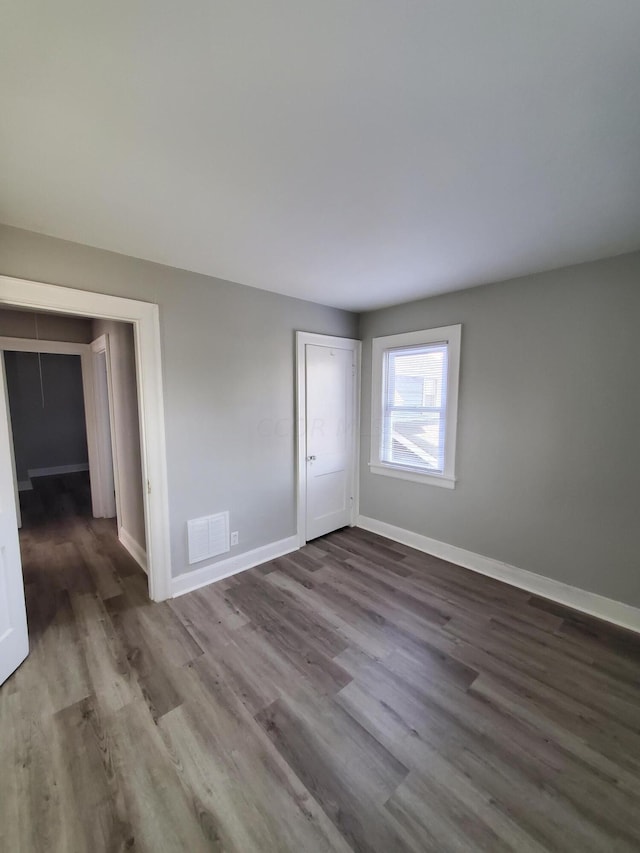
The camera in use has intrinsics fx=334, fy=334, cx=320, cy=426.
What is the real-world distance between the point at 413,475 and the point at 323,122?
2920 mm

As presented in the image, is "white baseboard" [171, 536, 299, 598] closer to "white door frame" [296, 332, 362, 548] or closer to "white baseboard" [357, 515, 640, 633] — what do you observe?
"white door frame" [296, 332, 362, 548]

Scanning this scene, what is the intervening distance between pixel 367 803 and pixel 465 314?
10.4ft

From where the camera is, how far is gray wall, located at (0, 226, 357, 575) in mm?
2158

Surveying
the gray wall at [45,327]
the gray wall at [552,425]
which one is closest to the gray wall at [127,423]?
the gray wall at [45,327]

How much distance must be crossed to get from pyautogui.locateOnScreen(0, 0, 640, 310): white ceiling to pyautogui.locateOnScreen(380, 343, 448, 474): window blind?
1.34 metres

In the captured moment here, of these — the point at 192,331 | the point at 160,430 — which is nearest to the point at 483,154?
the point at 192,331

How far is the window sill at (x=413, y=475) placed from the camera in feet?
10.4

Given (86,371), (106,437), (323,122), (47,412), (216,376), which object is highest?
(323,122)

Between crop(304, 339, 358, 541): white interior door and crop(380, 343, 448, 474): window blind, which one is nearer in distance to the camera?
crop(380, 343, 448, 474): window blind

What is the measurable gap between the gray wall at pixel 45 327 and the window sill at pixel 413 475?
12.3ft

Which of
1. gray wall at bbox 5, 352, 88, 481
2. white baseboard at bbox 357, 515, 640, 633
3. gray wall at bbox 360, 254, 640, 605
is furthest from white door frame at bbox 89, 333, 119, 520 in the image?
gray wall at bbox 360, 254, 640, 605

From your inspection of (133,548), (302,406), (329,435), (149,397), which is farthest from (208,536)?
(329,435)

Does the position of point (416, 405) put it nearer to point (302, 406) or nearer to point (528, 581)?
point (302, 406)

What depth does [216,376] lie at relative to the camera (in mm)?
2758
